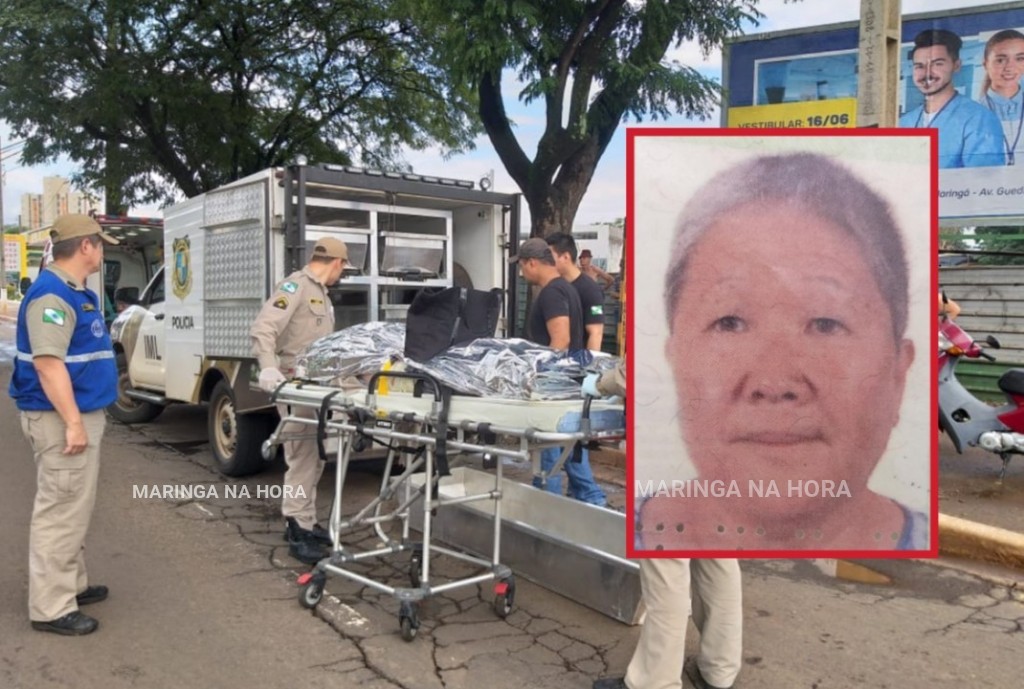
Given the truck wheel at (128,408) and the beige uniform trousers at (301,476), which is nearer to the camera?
the beige uniform trousers at (301,476)

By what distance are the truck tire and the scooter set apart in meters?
5.41

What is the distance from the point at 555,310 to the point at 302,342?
1559 mm

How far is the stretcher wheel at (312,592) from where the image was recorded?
14.1 ft

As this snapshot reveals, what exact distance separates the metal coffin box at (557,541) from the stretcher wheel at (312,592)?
1087 mm

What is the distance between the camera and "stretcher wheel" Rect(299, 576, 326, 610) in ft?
14.1

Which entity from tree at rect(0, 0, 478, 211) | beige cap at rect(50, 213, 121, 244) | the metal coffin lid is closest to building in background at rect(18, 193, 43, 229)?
tree at rect(0, 0, 478, 211)

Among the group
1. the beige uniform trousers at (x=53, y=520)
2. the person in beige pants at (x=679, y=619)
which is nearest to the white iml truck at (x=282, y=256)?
the beige uniform trousers at (x=53, y=520)

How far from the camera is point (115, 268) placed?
11656 millimetres

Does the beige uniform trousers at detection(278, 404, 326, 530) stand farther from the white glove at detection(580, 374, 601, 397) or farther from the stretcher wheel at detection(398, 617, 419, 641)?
the white glove at detection(580, 374, 601, 397)

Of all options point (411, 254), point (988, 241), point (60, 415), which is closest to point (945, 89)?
point (988, 241)

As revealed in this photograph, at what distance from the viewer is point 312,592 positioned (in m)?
4.31

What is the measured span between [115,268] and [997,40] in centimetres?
1156

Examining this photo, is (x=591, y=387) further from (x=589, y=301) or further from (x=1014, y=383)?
(x=1014, y=383)

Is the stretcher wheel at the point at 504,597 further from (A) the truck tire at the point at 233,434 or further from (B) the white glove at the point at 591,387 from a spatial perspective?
(A) the truck tire at the point at 233,434
